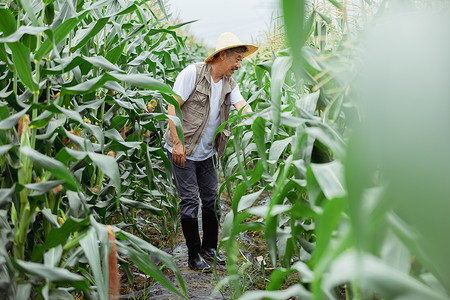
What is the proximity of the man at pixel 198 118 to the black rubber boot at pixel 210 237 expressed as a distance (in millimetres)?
92

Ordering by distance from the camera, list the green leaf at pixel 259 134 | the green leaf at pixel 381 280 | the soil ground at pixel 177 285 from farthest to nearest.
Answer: the soil ground at pixel 177 285
the green leaf at pixel 259 134
the green leaf at pixel 381 280

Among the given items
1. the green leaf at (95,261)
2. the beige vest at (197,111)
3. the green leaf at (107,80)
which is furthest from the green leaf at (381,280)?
the beige vest at (197,111)

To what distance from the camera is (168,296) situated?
2.49 m

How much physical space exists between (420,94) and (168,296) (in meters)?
2.22

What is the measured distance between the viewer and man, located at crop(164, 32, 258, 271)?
2.93 metres

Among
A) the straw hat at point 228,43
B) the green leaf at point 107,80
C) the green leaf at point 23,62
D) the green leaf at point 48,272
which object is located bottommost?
the green leaf at point 48,272

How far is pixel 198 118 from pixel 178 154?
0.91 ft

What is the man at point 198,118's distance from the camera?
2.93 meters

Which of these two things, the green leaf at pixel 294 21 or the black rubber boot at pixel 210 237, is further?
the black rubber boot at pixel 210 237

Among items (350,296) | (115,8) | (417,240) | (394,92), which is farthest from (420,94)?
(115,8)

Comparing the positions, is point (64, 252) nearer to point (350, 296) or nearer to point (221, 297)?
point (350, 296)

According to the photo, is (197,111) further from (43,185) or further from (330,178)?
(330,178)

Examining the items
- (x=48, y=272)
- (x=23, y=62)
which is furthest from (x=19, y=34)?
(x=48, y=272)

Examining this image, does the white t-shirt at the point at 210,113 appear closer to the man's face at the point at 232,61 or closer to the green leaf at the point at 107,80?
the man's face at the point at 232,61
